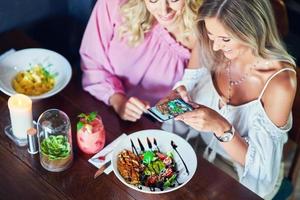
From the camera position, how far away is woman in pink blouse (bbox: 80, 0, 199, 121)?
5.97 ft

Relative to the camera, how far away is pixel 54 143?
163 cm

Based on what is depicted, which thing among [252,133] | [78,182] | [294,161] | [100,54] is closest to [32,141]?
[78,182]

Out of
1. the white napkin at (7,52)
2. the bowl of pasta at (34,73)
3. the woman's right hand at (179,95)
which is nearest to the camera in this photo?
the woman's right hand at (179,95)

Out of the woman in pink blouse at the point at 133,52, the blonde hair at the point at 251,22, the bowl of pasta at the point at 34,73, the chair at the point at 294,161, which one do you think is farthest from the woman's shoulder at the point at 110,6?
the chair at the point at 294,161

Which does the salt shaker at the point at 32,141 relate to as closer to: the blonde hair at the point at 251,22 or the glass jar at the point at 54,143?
the glass jar at the point at 54,143

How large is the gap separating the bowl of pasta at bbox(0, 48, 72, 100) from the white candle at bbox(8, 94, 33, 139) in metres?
0.13

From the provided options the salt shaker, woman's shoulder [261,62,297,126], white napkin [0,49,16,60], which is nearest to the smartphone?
woman's shoulder [261,62,297,126]

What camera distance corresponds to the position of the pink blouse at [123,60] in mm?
1896

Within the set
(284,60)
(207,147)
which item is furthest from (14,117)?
(284,60)

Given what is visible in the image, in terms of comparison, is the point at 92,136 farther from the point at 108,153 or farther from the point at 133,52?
the point at 133,52

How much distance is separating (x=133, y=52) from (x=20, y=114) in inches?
18.1

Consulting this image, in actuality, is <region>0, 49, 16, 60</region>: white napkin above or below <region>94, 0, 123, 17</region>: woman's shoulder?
below

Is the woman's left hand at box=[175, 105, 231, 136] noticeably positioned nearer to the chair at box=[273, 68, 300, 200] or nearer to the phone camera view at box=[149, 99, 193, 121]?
the phone camera view at box=[149, 99, 193, 121]

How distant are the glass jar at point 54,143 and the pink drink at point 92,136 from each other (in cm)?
4
